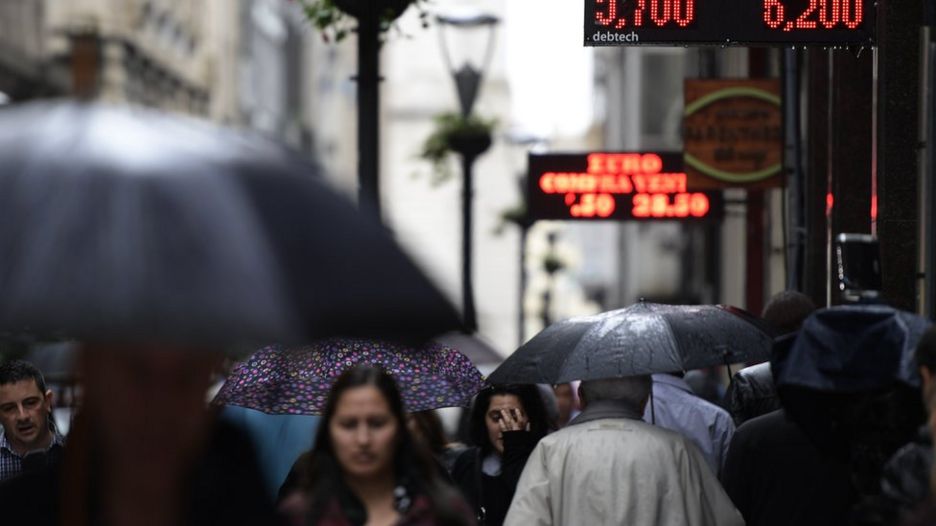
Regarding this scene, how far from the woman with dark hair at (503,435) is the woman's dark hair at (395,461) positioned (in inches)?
144

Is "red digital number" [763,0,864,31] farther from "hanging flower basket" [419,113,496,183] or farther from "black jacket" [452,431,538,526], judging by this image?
"hanging flower basket" [419,113,496,183]

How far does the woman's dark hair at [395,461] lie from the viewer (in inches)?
221

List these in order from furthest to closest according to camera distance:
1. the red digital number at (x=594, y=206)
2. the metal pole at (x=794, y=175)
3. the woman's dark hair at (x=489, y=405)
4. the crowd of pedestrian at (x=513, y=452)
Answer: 1. the red digital number at (x=594, y=206)
2. the metal pole at (x=794, y=175)
3. the woman's dark hair at (x=489, y=405)
4. the crowd of pedestrian at (x=513, y=452)

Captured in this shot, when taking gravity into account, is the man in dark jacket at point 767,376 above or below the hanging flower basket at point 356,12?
below

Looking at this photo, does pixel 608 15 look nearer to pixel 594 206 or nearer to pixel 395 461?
pixel 395 461

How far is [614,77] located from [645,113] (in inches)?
633

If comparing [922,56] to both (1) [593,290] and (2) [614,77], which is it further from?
(1) [593,290]

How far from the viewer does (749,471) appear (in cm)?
837

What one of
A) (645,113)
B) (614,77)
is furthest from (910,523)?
(614,77)

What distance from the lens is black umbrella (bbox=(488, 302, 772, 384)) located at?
8.64 metres

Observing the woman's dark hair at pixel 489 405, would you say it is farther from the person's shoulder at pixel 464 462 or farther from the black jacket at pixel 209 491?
the black jacket at pixel 209 491

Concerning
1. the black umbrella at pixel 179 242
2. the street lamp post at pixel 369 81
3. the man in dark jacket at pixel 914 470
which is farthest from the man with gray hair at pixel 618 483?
the street lamp post at pixel 369 81

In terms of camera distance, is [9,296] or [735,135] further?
[735,135]

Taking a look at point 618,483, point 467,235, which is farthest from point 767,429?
point 467,235
